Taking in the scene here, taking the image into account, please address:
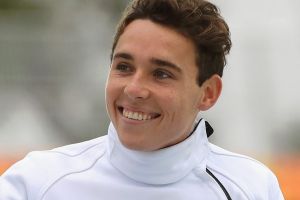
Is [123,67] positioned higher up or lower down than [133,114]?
higher up

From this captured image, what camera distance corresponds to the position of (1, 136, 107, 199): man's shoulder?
214 centimetres

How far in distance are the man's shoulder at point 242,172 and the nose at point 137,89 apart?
38 centimetres

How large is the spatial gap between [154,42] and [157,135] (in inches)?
9.9

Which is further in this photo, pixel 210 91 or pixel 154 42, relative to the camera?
pixel 210 91

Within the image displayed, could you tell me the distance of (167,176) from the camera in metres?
2.25

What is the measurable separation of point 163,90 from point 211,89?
0.78ft

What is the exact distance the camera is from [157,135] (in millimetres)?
2160

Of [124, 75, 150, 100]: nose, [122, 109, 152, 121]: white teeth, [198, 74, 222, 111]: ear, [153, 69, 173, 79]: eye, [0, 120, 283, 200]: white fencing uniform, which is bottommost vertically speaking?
[0, 120, 283, 200]: white fencing uniform

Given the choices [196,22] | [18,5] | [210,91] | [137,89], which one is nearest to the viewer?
[137,89]

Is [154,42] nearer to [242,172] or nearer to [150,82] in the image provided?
[150,82]

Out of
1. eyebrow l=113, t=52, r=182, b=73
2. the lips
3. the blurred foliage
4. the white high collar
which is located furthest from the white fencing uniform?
the blurred foliage

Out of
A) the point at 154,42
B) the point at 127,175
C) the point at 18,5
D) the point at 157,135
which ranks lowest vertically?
the point at 18,5

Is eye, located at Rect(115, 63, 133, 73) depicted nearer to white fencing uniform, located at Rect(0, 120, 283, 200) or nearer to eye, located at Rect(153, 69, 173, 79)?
eye, located at Rect(153, 69, 173, 79)

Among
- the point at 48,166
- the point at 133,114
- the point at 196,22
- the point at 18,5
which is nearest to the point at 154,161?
the point at 133,114
